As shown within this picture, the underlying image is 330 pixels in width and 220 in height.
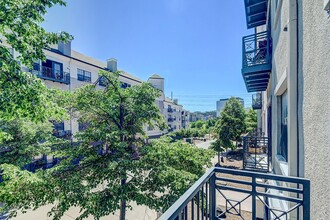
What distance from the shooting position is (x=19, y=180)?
4863 mm

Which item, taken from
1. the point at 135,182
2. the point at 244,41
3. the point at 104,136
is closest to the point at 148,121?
the point at 104,136

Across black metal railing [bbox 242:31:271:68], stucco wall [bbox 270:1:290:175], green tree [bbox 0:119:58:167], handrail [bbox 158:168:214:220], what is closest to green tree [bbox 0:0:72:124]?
handrail [bbox 158:168:214:220]

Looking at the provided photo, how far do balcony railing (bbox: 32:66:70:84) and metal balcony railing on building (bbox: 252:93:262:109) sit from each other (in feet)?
53.1

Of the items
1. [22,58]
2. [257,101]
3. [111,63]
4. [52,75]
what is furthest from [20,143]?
[257,101]

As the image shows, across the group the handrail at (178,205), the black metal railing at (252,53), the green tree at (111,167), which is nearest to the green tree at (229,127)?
the green tree at (111,167)

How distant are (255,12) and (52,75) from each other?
1543 cm

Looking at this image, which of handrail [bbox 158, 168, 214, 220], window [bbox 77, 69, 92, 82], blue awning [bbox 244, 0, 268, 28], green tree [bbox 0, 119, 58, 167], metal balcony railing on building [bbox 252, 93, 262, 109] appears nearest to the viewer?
handrail [bbox 158, 168, 214, 220]

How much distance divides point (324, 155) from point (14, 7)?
5.96 m

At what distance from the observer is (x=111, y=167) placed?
17.1ft

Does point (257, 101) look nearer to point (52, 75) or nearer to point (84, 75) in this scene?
point (84, 75)

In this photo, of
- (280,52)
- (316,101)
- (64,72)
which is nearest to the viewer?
(316,101)

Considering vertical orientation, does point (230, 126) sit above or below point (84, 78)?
below

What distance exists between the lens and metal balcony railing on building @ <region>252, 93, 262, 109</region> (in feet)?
44.2

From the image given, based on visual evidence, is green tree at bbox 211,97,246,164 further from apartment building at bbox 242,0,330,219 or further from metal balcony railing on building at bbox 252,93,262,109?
apartment building at bbox 242,0,330,219
